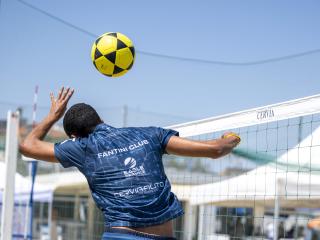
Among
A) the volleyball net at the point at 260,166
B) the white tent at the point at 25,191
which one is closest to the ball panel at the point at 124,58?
the volleyball net at the point at 260,166

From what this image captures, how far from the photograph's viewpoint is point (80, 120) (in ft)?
12.1

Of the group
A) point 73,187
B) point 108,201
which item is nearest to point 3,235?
point 108,201

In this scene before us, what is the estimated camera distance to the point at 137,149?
3.59 meters

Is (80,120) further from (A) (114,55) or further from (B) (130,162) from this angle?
(A) (114,55)

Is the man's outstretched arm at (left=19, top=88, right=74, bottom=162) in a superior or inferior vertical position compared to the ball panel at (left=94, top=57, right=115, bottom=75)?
inferior

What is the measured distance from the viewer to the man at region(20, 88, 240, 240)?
353 centimetres

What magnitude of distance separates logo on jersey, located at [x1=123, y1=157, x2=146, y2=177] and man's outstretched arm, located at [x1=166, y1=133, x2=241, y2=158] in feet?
0.72

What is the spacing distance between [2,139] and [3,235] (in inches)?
326

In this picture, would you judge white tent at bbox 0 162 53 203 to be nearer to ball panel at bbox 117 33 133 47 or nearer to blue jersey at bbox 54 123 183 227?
ball panel at bbox 117 33 133 47

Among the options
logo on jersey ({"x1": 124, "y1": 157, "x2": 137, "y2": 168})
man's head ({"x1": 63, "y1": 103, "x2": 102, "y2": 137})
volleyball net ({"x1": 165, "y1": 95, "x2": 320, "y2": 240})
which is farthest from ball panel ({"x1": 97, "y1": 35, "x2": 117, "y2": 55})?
logo on jersey ({"x1": 124, "y1": 157, "x2": 137, "y2": 168})

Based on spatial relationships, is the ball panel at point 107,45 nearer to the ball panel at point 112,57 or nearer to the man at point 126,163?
the ball panel at point 112,57

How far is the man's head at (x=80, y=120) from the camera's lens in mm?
3678

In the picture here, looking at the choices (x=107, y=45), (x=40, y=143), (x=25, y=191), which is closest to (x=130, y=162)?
(x=40, y=143)

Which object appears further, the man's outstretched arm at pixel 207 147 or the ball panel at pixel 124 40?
the ball panel at pixel 124 40
